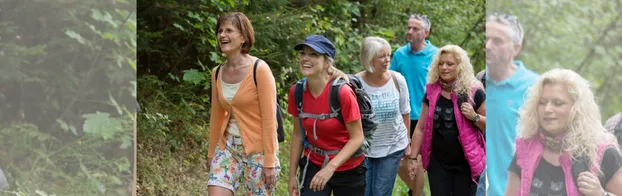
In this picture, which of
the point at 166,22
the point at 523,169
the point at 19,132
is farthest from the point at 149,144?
the point at 523,169

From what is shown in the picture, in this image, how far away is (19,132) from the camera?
530 centimetres

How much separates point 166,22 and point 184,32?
313mm

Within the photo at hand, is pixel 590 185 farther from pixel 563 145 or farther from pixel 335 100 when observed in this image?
pixel 335 100

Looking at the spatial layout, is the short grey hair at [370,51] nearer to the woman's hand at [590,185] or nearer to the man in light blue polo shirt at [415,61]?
the man in light blue polo shirt at [415,61]

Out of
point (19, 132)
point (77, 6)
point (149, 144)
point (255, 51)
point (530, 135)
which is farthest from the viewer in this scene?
point (255, 51)

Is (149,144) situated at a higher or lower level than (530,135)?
lower

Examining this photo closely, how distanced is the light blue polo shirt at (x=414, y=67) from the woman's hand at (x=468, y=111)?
7.86ft

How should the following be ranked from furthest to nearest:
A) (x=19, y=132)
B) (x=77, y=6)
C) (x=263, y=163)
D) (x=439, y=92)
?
(x=439, y=92) < (x=263, y=163) < (x=19, y=132) < (x=77, y=6)

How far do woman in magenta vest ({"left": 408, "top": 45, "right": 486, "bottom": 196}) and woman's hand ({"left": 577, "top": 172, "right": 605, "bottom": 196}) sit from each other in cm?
278

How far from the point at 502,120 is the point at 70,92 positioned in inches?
86.8

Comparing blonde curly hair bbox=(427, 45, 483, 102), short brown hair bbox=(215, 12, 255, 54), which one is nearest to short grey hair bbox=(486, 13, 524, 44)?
short brown hair bbox=(215, 12, 255, 54)

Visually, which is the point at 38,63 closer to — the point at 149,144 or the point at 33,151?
the point at 33,151

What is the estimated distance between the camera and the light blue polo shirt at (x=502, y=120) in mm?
4387

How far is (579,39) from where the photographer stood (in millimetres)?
4207
